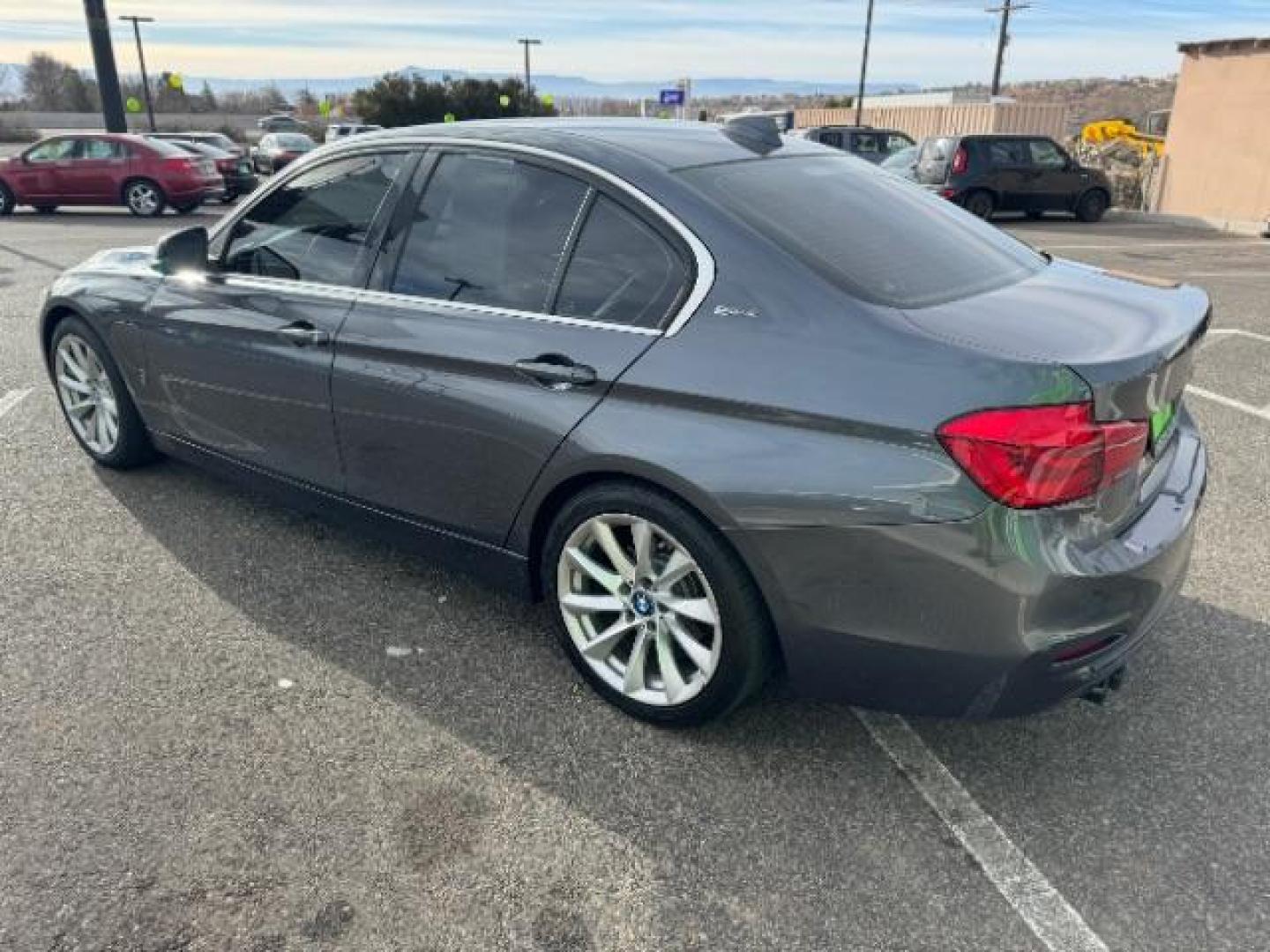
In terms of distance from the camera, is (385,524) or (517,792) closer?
(517,792)

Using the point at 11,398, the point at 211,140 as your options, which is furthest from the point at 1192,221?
the point at 211,140

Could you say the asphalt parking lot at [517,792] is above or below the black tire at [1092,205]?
above

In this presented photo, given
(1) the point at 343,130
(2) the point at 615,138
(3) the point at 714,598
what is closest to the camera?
(3) the point at 714,598

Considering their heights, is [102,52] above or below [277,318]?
above

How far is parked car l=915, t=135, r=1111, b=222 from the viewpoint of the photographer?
1744 centimetres

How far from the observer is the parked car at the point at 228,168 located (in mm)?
19203

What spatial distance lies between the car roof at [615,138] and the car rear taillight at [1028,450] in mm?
1226

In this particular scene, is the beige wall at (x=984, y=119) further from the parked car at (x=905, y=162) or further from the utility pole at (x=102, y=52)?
the utility pole at (x=102, y=52)

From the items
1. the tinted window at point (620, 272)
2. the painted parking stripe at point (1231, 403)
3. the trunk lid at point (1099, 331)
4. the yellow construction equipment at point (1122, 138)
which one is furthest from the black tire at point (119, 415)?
the yellow construction equipment at point (1122, 138)

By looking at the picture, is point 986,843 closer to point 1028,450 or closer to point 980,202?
point 1028,450

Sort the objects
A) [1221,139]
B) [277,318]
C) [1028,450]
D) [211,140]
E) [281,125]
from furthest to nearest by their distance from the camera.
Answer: [281,125]
[211,140]
[1221,139]
[277,318]
[1028,450]

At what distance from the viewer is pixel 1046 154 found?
59.1ft

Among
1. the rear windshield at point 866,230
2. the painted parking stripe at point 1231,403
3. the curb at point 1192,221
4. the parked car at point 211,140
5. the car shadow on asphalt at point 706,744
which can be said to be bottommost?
the curb at point 1192,221

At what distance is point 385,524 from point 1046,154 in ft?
58.8
